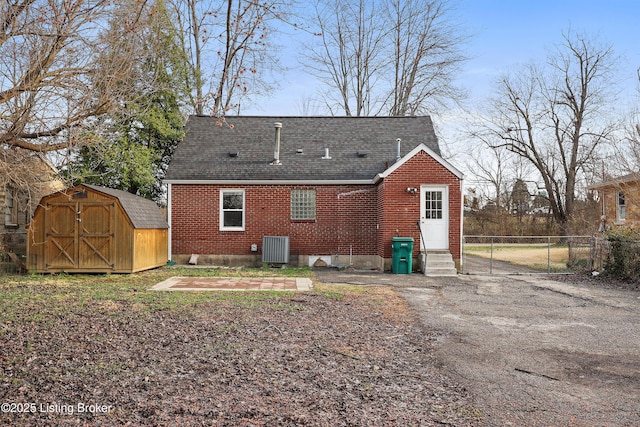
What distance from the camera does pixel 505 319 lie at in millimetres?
9414

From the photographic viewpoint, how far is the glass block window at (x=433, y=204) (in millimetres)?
17484

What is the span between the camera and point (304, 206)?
62.5 ft

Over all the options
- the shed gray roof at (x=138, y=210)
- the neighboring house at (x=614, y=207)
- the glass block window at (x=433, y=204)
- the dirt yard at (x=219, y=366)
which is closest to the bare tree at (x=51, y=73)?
the dirt yard at (x=219, y=366)

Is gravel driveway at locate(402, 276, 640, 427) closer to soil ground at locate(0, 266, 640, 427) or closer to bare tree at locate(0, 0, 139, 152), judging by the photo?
soil ground at locate(0, 266, 640, 427)

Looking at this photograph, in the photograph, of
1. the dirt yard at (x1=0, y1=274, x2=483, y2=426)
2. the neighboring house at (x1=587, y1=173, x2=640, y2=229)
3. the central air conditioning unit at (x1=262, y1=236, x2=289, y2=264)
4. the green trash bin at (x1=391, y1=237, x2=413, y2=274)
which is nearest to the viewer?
the dirt yard at (x1=0, y1=274, x2=483, y2=426)

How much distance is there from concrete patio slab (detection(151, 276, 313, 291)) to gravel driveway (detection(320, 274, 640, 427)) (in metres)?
2.75

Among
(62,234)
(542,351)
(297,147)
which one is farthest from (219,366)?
(297,147)

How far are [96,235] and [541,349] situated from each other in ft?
41.9

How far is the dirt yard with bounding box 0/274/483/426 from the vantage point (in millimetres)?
4527

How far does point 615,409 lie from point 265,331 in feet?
14.7

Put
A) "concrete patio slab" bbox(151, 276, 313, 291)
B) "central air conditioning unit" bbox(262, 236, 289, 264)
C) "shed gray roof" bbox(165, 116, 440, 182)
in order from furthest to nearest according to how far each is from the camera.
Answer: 1. "shed gray roof" bbox(165, 116, 440, 182)
2. "central air conditioning unit" bbox(262, 236, 289, 264)
3. "concrete patio slab" bbox(151, 276, 313, 291)

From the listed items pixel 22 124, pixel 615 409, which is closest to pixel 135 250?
pixel 22 124

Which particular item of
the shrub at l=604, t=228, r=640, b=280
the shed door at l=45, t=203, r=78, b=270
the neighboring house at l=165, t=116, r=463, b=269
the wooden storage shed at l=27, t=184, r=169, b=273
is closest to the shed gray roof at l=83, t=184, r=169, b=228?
the wooden storage shed at l=27, t=184, r=169, b=273

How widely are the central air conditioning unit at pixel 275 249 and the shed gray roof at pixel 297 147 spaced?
2.22 m
